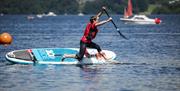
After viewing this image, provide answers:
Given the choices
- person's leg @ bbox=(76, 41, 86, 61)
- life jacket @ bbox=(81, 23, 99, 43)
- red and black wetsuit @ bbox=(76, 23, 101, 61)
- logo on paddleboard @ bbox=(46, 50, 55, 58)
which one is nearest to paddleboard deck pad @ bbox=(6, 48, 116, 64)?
logo on paddleboard @ bbox=(46, 50, 55, 58)

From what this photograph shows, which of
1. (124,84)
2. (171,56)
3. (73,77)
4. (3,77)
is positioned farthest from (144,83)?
(171,56)

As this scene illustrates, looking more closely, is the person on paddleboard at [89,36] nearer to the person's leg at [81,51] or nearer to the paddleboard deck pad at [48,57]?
the person's leg at [81,51]

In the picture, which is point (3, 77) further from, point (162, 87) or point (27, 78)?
point (162, 87)

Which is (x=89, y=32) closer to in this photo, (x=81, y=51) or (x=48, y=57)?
(x=81, y=51)

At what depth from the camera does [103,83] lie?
2930 cm

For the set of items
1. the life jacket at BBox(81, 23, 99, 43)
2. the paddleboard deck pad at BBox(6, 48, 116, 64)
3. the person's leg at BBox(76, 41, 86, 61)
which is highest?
the life jacket at BBox(81, 23, 99, 43)

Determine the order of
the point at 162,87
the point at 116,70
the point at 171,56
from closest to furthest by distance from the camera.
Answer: the point at 162,87 < the point at 116,70 < the point at 171,56

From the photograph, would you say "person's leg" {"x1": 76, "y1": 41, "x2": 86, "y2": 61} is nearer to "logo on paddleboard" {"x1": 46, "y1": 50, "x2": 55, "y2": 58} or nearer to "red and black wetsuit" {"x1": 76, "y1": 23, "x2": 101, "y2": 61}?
"red and black wetsuit" {"x1": 76, "y1": 23, "x2": 101, "y2": 61}

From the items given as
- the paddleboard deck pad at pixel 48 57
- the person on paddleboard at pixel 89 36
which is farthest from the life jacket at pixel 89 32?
the paddleboard deck pad at pixel 48 57

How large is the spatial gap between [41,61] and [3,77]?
16.7 feet

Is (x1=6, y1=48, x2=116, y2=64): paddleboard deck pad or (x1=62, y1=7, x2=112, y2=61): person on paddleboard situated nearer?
(x1=62, y1=7, x2=112, y2=61): person on paddleboard

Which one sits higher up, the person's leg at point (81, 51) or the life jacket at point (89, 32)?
the life jacket at point (89, 32)

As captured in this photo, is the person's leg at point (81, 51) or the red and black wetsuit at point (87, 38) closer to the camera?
the red and black wetsuit at point (87, 38)

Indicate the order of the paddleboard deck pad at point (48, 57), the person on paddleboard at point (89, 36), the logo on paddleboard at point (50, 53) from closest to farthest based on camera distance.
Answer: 1. the person on paddleboard at point (89, 36)
2. the paddleboard deck pad at point (48, 57)
3. the logo on paddleboard at point (50, 53)
